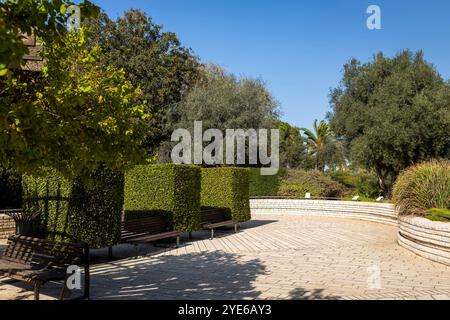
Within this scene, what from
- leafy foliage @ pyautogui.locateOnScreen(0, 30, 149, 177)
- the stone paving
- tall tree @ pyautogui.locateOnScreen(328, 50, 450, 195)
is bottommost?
the stone paving

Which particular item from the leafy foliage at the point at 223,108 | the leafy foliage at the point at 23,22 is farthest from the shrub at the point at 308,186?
the leafy foliage at the point at 23,22

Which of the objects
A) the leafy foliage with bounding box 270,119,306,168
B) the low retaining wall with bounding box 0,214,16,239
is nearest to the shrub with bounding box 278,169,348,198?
the low retaining wall with bounding box 0,214,16,239

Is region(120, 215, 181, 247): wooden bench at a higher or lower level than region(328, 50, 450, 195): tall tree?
lower

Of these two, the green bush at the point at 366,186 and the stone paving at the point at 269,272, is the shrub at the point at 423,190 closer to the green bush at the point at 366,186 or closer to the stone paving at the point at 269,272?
the stone paving at the point at 269,272

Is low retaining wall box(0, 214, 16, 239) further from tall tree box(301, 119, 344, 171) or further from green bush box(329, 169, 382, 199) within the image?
tall tree box(301, 119, 344, 171)

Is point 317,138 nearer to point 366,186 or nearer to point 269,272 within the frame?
point 366,186

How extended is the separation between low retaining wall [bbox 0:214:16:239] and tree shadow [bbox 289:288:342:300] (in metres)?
10.4

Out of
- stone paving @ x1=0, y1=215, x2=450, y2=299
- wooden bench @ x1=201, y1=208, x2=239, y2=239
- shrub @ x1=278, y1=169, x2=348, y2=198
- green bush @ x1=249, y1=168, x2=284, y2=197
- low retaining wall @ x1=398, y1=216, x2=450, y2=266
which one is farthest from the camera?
green bush @ x1=249, y1=168, x2=284, y2=197

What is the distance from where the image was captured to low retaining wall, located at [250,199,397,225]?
62.1ft

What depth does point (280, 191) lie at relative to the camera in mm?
27984

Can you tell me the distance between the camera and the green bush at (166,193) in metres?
12.5

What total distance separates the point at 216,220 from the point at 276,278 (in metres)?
7.62
